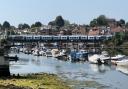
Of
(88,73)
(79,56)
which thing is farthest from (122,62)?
(79,56)

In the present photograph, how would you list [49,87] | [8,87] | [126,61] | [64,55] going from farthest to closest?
[64,55]
[126,61]
[49,87]
[8,87]

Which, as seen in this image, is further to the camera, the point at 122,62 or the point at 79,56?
the point at 79,56

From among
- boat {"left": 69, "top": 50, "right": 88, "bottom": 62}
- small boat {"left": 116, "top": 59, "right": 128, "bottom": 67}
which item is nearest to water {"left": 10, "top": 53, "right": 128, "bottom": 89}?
small boat {"left": 116, "top": 59, "right": 128, "bottom": 67}

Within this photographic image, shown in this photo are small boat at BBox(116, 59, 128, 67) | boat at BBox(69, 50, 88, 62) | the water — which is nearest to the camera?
the water

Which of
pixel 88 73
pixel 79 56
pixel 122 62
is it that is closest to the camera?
pixel 88 73

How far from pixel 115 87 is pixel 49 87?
33.0 ft

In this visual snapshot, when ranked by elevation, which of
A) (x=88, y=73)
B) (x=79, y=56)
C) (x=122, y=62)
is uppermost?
(x=79, y=56)

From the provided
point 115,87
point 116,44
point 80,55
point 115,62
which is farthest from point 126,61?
point 116,44

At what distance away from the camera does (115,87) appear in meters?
64.9

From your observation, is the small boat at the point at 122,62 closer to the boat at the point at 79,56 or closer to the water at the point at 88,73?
the water at the point at 88,73

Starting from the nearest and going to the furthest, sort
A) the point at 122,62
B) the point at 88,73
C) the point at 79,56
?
the point at 88,73, the point at 122,62, the point at 79,56

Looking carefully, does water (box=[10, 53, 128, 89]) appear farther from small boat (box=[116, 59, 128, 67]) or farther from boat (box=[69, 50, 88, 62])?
boat (box=[69, 50, 88, 62])

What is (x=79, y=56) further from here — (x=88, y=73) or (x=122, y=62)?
(x=88, y=73)

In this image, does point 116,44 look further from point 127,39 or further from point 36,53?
point 36,53
